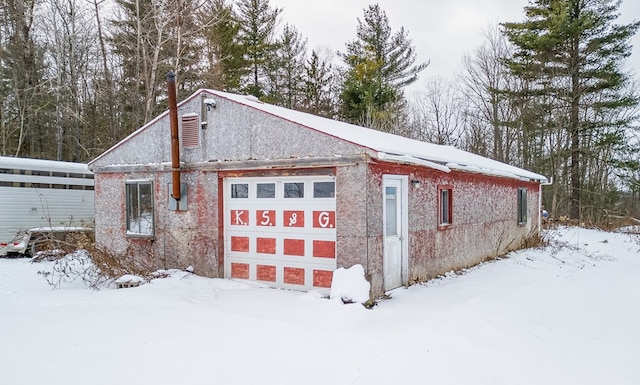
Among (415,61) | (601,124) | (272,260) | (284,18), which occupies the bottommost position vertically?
(272,260)

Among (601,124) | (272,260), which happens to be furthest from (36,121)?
(601,124)

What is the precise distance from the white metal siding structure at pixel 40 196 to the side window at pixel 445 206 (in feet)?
31.8

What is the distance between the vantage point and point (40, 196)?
43.3 feet

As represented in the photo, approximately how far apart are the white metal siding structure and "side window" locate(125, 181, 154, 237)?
3.57 metres

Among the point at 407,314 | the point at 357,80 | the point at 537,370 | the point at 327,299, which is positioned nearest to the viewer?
the point at 537,370

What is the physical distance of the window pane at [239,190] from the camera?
27.6 feet

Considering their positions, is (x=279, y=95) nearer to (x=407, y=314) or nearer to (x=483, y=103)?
(x=483, y=103)

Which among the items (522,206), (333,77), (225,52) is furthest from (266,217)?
(333,77)

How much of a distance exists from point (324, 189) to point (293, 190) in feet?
2.15

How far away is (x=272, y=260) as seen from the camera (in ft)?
26.6

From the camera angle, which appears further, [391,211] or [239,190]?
[239,190]

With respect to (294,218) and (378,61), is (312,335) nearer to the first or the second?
(294,218)

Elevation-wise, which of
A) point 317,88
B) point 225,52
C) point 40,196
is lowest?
point 40,196

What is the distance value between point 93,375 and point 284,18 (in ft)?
80.4
